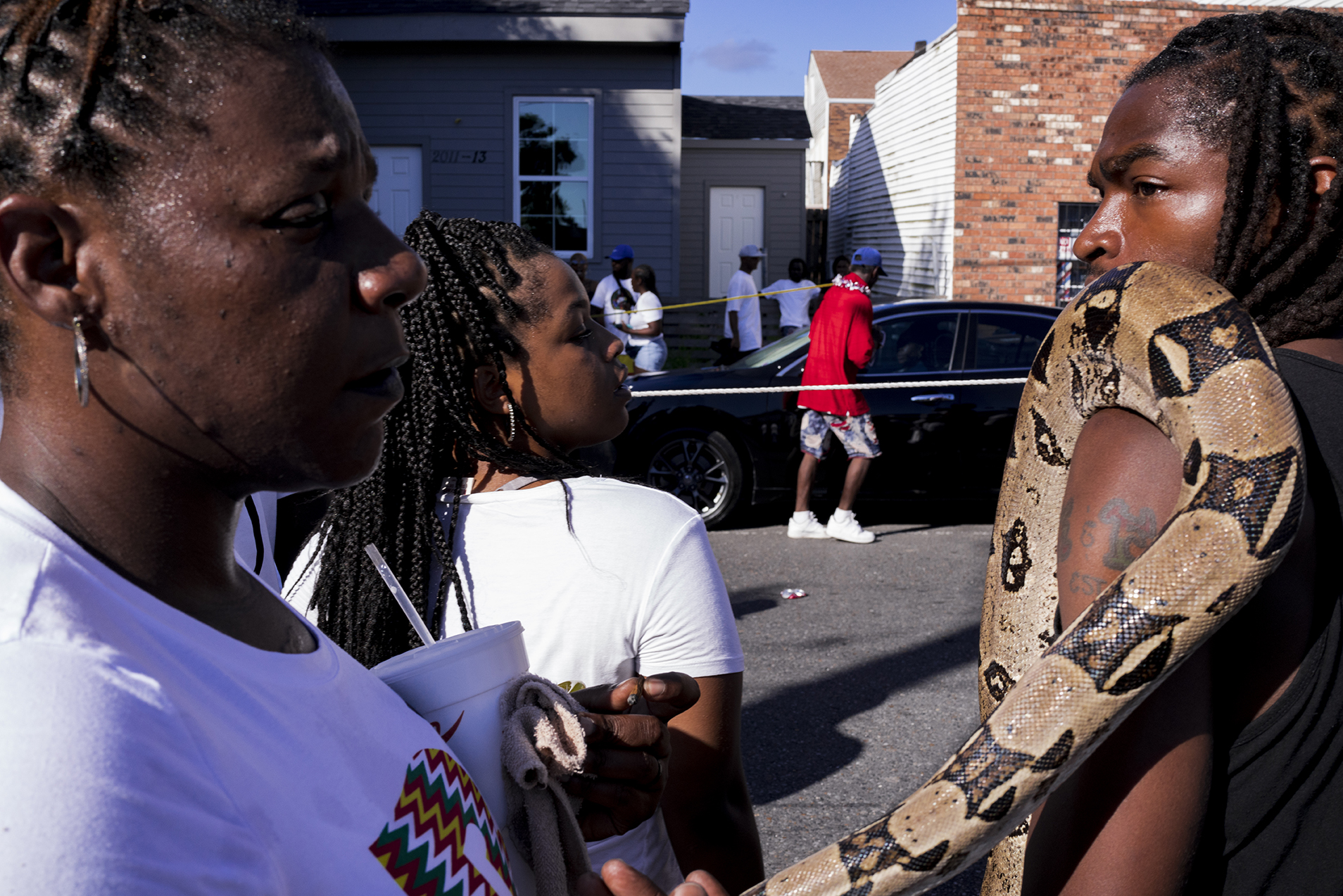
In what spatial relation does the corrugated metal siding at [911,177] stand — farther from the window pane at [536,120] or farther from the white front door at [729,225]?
the window pane at [536,120]

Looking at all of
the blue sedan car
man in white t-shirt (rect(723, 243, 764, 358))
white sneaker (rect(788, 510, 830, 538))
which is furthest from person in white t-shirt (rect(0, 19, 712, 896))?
man in white t-shirt (rect(723, 243, 764, 358))

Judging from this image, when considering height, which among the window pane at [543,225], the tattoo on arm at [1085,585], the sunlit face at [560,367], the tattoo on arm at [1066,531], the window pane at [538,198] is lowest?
the tattoo on arm at [1085,585]

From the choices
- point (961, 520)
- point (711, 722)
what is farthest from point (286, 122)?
point (961, 520)

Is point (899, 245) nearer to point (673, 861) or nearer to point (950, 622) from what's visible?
point (950, 622)

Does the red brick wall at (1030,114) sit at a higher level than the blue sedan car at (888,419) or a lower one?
higher

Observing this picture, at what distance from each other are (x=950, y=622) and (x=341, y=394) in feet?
19.8

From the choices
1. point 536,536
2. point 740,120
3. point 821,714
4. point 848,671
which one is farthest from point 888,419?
point 740,120

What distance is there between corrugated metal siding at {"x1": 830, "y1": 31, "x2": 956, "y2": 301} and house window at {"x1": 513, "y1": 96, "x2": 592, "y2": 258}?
5.76 meters

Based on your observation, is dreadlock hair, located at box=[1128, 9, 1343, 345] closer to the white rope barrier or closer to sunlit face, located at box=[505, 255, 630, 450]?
sunlit face, located at box=[505, 255, 630, 450]

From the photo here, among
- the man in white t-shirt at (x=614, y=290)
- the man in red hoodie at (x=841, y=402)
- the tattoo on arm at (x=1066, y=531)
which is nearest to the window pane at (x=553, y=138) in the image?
the man in white t-shirt at (x=614, y=290)

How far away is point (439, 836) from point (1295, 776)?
3.55 feet

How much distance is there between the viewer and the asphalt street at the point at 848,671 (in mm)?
4297

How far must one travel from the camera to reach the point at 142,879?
0.72m

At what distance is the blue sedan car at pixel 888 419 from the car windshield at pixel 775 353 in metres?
0.04
